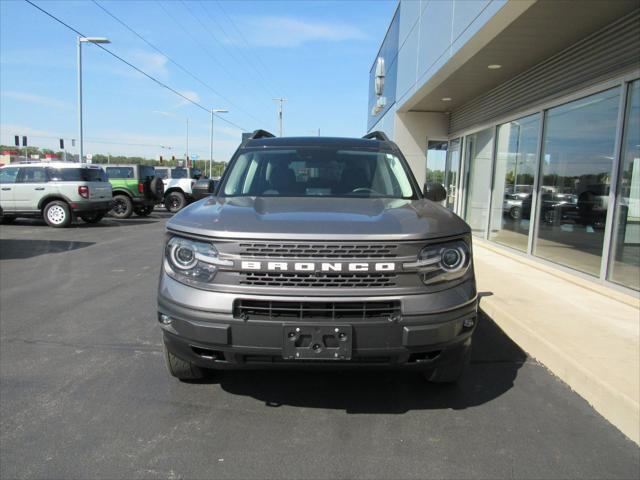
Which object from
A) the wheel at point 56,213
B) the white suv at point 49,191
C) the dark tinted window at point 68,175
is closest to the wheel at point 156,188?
the white suv at point 49,191

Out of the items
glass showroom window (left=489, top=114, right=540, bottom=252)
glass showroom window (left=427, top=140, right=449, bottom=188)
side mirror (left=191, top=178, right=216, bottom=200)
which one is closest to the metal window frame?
glass showroom window (left=489, top=114, right=540, bottom=252)

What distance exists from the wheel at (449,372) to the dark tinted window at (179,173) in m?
19.9

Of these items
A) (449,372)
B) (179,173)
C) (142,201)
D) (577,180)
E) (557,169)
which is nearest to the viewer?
(449,372)

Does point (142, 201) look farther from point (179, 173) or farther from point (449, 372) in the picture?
point (449, 372)

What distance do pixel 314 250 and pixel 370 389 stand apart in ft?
4.60

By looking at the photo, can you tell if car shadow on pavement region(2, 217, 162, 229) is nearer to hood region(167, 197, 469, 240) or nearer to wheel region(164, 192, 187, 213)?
wheel region(164, 192, 187, 213)

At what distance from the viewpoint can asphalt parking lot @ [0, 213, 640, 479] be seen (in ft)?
8.59

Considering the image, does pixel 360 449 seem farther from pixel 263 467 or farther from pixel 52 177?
pixel 52 177

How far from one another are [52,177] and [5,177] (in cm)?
163

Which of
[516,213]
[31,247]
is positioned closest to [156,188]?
[31,247]

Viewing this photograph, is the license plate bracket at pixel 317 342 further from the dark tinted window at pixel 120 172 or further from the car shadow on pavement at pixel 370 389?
the dark tinted window at pixel 120 172

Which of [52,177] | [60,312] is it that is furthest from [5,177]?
[60,312]

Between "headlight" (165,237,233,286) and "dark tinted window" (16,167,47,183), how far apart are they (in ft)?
46.9

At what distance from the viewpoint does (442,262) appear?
112 inches
